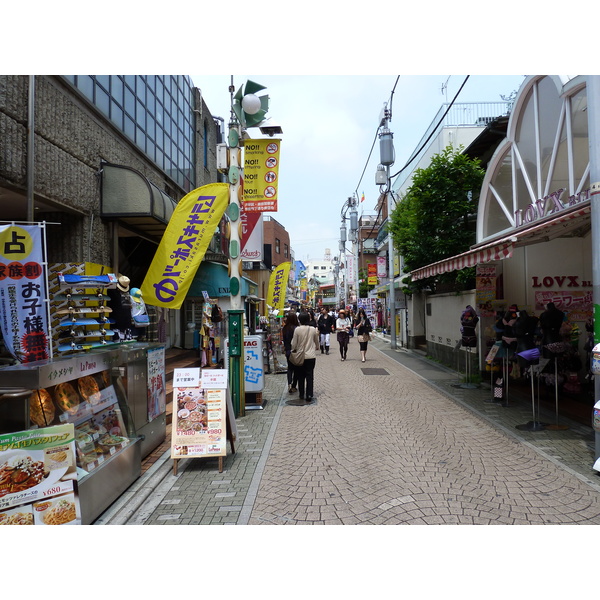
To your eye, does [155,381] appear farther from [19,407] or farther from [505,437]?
[505,437]

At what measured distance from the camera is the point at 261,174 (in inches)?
340

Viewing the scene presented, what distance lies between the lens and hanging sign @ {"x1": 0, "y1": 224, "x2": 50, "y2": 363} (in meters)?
4.49

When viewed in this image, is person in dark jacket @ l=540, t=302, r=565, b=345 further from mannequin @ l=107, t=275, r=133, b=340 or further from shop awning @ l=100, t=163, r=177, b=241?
shop awning @ l=100, t=163, r=177, b=241

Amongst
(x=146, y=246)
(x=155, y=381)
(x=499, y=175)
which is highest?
(x=499, y=175)

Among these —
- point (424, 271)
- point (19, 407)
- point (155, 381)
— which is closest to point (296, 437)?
point (155, 381)

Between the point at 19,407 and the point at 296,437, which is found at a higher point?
the point at 19,407

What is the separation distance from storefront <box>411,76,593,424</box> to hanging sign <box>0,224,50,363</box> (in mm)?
6352

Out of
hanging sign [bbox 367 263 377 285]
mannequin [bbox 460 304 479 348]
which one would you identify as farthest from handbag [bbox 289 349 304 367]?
hanging sign [bbox 367 263 377 285]

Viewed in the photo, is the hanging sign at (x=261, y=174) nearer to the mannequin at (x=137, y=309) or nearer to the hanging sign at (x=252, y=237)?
the hanging sign at (x=252, y=237)

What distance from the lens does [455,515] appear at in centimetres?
412

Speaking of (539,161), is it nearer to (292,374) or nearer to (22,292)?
(292,374)

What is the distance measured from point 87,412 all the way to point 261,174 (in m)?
5.63

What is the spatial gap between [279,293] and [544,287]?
35.5 feet

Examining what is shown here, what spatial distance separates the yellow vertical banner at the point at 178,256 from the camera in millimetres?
7047
